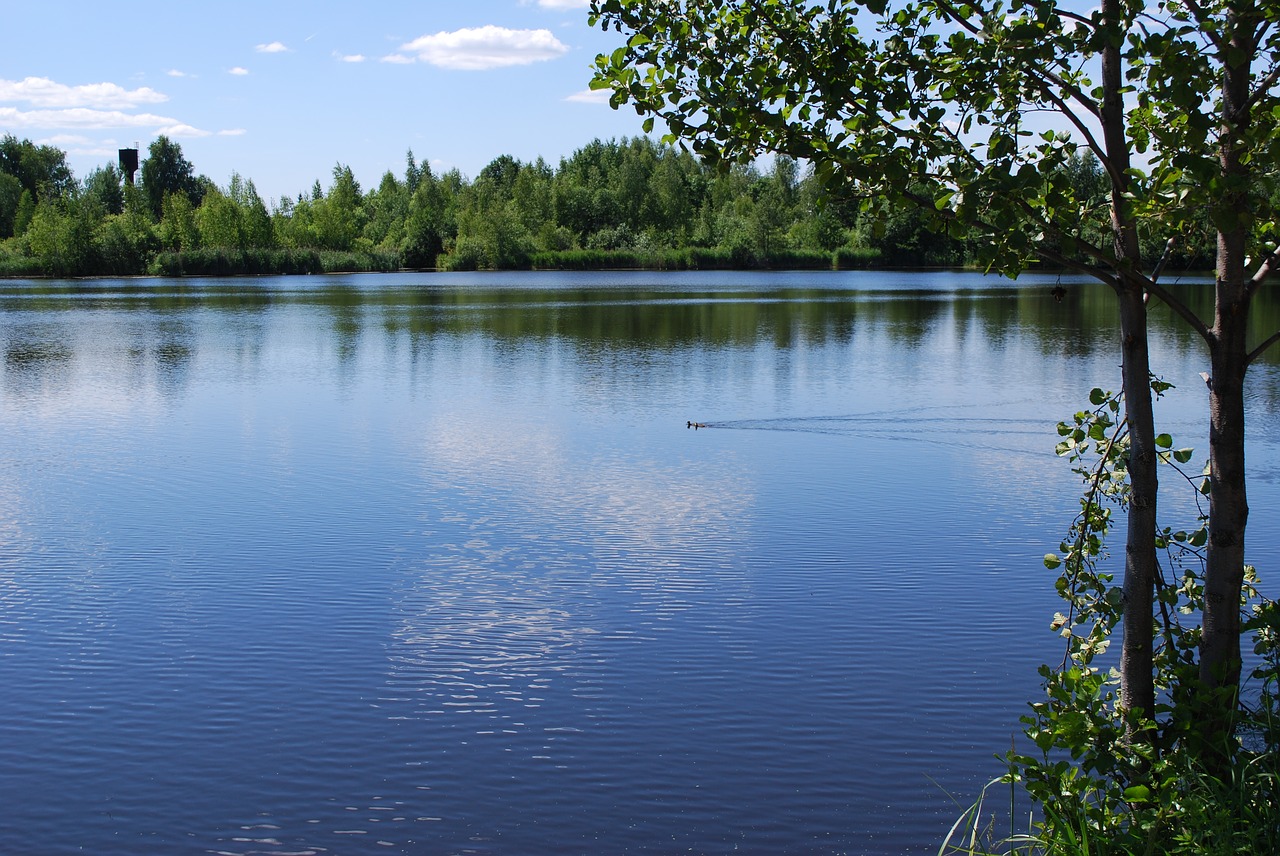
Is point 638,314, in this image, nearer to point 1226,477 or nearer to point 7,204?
point 1226,477

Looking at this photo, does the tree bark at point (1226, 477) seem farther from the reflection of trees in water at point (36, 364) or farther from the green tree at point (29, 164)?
the green tree at point (29, 164)

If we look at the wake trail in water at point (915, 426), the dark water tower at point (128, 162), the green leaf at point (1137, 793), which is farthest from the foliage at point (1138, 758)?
the dark water tower at point (128, 162)

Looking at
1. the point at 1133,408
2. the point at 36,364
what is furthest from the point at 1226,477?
the point at 36,364

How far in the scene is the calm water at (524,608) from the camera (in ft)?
22.5

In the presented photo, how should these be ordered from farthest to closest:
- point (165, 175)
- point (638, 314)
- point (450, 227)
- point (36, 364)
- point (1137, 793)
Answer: point (165, 175), point (450, 227), point (638, 314), point (36, 364), point (1137, 793)

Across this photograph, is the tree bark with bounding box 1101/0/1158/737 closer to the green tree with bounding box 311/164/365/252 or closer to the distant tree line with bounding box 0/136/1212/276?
the distant tree line with bounding box 0/136/1212/276

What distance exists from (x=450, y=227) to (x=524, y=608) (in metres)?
112

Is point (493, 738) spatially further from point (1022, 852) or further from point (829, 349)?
point (829, 349)

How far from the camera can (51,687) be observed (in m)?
8.51

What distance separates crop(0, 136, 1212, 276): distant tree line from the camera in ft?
330

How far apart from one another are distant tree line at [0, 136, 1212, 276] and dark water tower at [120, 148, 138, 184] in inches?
143

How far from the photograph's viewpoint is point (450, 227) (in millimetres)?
118688

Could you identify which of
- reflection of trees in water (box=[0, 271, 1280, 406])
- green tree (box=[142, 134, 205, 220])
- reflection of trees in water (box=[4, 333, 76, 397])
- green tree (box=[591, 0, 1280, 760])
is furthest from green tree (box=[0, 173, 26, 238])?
green tree (box=[591, 0, 1280, 760])

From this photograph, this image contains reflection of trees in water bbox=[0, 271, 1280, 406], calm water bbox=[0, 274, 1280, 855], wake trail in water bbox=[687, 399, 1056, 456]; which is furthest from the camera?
reflection of trees in water bbox=[0, 271, 1280, 406]
